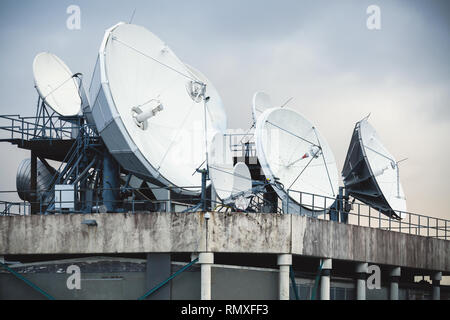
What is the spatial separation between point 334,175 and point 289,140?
13.4ft

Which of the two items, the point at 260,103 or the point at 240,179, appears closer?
→ the point at 240,179

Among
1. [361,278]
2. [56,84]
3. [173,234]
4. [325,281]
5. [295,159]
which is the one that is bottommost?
[361,278]

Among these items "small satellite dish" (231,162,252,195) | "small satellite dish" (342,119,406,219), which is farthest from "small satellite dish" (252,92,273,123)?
"small satellite dish" (231,162,252,195)

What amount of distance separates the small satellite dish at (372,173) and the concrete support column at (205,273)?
597 inches

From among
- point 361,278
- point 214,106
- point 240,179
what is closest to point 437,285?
point 361,278

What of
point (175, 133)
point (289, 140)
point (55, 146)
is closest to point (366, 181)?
point (289, 140)

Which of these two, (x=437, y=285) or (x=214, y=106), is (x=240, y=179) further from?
(x=437, y=285)

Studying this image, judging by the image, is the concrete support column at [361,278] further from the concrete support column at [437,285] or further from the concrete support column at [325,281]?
the concrete support column at [437,285]

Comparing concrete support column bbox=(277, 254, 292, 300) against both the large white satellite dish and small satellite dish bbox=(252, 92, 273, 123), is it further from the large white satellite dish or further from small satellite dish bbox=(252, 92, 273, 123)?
small satellite dish bbox=(252, 92, 273, 123)

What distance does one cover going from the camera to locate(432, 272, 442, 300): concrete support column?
55.7 meters

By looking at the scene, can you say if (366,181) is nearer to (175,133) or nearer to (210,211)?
(175,133)

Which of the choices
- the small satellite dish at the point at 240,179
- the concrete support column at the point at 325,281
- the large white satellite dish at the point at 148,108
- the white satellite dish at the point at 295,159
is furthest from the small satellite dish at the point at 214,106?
the concrete support column at the point at 325,281

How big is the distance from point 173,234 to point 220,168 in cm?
415

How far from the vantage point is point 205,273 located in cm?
4003
